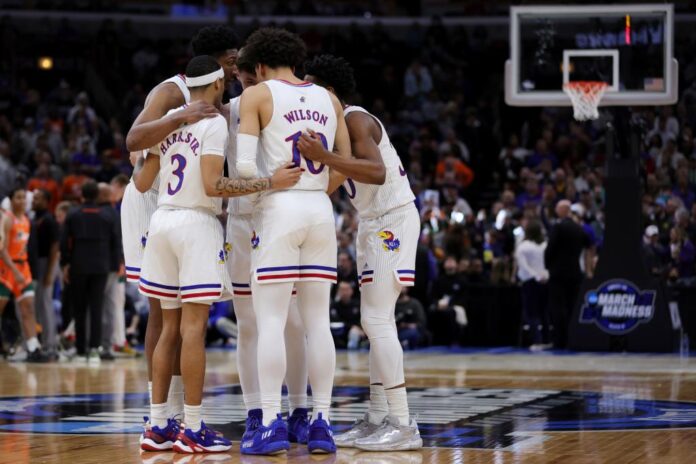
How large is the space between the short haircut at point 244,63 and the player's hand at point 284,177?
0.67 m

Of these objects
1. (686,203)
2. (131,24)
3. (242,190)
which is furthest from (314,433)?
(131,24)

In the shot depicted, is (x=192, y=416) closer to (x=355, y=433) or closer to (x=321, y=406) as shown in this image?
(x=321, y=406)

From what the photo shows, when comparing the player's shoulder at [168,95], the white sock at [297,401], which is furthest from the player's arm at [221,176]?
the white sock at [297,401]

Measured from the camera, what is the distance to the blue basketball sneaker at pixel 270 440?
6.43 meters

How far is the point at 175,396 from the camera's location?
23.5 feet

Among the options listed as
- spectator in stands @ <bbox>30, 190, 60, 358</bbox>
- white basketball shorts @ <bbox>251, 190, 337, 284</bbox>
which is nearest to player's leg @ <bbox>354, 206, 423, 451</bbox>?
white basketball shorts @ <bbox>251, 190, 337, 284</bbox>

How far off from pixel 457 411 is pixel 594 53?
8.30 meters

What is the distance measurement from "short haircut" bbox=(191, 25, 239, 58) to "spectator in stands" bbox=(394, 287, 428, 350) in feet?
31.2

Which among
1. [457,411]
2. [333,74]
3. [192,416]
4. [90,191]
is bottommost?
[457,411]

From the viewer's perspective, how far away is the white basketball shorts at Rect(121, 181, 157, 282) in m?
7.37

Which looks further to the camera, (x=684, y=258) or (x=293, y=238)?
(x=684, y=258)

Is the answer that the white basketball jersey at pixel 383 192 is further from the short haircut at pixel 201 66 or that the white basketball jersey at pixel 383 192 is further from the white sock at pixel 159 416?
the white sock at pixel 159 416

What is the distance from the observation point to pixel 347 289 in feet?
54.8

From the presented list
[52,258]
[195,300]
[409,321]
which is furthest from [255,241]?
[409,321]
